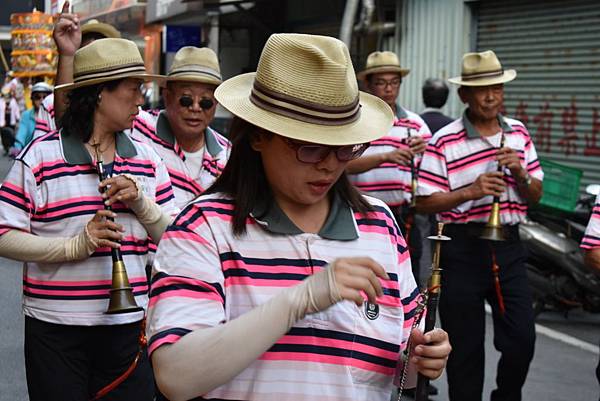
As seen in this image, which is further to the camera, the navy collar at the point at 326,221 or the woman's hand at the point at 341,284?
the navy collar at the point at 326,221

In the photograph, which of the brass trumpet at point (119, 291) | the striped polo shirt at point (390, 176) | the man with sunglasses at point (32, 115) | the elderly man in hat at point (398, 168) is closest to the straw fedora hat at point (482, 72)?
the elderly man in hat at point (398, 168)

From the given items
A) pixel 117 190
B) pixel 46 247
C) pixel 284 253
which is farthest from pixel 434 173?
pixel 284 253

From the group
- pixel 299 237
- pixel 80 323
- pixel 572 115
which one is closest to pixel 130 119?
pixel 80 323

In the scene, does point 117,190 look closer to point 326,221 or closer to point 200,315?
point 326,221

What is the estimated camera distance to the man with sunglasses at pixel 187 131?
6.01m

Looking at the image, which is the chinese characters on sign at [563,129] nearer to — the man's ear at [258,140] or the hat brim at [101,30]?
the hat brim at [101,30]

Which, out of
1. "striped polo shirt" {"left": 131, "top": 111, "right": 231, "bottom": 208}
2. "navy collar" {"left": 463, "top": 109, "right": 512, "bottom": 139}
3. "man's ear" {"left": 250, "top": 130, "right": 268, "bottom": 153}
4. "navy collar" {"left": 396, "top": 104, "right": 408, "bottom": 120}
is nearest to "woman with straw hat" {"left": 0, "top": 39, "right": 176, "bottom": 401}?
"striped polo shirt" {"left": 131, "top": 111, "right": 231, "bottom": 208}

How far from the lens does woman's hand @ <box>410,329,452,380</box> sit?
2717mm

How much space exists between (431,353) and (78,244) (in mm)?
1956

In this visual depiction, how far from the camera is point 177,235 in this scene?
2.71 metres

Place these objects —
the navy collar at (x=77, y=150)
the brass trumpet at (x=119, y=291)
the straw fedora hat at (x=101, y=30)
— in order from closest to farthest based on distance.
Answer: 1. the brass trumpet at (x=119, y=291)
2. the navy collar at (x=77, y=150)
3. the straw fedora hat at (x=101, y=30)

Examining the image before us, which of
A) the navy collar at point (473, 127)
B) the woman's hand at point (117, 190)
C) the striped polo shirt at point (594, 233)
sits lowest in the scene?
the striped polo shirt at point (594, 233)

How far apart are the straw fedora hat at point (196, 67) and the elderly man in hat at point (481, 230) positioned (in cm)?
135

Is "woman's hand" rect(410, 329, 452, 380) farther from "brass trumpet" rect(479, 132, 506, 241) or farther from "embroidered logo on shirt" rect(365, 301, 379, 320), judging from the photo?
"brass trumpet" rect(479, 132, 506, 241)
